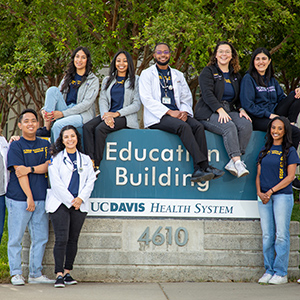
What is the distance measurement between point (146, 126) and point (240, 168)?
1330 millimetres

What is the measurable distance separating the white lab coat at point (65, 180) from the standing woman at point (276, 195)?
6.86 ft

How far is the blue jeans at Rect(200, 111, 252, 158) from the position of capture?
6012mm

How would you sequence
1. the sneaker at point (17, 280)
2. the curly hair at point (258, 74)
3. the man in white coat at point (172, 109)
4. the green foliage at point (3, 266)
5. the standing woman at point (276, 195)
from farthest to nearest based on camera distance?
the curly hair at point (258, 74) < the green foliage at point (3, 266) < the man in white coat at point (172, 109) < the standing woman at point (276, 195) < the sneaker at point (17, 280)

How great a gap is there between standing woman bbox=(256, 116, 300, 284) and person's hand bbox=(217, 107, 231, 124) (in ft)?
1.69

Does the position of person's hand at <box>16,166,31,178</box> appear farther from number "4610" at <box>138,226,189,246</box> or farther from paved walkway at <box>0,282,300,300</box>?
number "4610" at <box>138,226,189,246</box>

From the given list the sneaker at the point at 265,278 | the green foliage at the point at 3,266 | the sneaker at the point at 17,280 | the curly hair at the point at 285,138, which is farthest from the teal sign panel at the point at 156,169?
the green foliage at the point at 3,266

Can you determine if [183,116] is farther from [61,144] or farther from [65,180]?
[65,180]

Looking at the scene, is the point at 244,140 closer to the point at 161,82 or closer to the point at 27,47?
the point at 161,82

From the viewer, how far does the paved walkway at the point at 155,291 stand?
203 inches

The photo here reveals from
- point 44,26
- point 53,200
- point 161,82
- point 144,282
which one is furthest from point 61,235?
point 44,26

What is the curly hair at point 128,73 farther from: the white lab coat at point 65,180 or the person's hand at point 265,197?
the person's hand at point 265,197

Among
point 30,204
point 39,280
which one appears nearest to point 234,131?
point 30,204

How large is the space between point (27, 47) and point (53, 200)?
623cm

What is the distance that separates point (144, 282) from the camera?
5.95 meters
